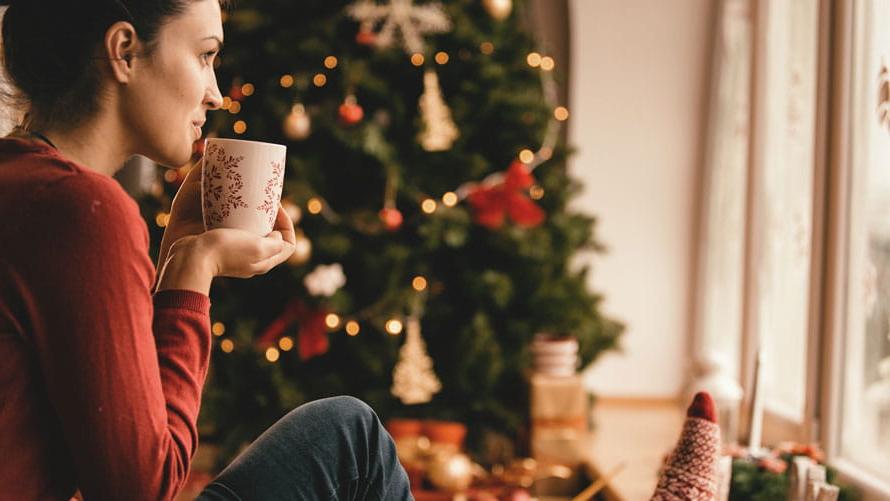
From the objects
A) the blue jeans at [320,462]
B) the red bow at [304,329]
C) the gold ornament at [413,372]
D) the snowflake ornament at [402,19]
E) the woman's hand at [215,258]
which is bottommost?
the gold ornament at [413,372]

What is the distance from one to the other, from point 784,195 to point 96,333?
2160mm

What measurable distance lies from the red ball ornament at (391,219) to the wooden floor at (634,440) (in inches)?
35.5

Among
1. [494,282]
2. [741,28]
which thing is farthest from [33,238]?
[741,28]

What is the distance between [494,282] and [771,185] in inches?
32.6

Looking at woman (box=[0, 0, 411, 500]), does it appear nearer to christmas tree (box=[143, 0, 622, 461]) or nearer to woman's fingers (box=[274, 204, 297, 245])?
woman's fingers (box=[274, 204, 297, 245])

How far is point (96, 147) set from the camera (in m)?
0.95

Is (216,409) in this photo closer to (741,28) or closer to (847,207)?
(847,207)

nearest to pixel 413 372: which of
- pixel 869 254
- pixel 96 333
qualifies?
pixel 869 254

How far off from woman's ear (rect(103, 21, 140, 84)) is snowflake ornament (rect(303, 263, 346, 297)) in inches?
74.7

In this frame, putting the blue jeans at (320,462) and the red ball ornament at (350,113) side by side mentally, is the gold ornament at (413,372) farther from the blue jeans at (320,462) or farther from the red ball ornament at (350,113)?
the blue jeans at (320,462)

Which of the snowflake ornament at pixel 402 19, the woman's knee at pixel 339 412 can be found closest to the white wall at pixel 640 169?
the snowflake ornament at pixel 402 19

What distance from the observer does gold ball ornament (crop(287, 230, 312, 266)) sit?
2.77 m

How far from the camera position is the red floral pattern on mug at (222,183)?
3.47 feet

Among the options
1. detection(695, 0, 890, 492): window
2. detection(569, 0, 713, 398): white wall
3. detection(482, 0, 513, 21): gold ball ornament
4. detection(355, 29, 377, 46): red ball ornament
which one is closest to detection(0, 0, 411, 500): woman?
detection(695, 0, 890, 492): window
